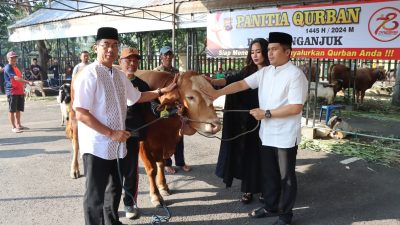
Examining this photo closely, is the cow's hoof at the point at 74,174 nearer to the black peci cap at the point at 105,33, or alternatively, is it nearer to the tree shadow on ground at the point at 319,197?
the tree shadow on ground at the point at 319,197

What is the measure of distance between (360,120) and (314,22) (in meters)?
3.73

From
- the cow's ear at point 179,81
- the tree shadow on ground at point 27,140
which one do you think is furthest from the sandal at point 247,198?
the tree shadow on ground at point 27,140

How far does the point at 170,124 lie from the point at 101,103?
49.9 inches

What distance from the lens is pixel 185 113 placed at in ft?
11.6

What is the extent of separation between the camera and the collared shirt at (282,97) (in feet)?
10.8

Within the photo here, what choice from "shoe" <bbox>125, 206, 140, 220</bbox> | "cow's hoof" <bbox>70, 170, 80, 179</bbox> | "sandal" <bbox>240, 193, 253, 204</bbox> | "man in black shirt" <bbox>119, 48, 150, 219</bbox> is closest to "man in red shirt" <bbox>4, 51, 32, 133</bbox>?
"cow's hoof" <bbox>70, 170, 80, 179</bbox>

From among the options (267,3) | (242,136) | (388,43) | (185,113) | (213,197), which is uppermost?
(267,3)

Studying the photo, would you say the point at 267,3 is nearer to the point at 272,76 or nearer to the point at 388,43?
the point at 388,43

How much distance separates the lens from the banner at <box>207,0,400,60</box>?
6.21m

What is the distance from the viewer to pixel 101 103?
288cm

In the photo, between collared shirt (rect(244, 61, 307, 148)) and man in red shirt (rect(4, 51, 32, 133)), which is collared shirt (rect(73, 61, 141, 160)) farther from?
man in red shirt (rect(4, 51, 32, 133))

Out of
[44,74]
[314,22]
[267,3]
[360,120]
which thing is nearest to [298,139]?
[314,22]

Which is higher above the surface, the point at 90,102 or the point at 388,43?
the point at 388,43

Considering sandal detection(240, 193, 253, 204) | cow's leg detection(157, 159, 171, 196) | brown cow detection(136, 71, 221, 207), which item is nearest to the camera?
brown cow detection(136, 71, 221, 207)
